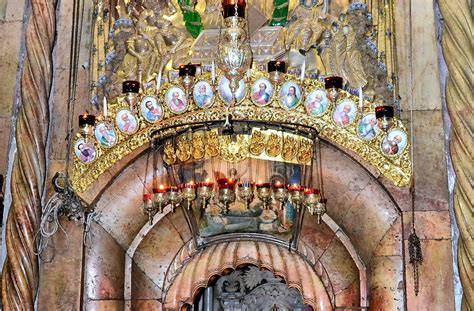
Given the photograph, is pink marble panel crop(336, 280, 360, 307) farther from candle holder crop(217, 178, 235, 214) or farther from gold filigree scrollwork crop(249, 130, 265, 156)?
candle holder crop(217, 178, 235, 214)

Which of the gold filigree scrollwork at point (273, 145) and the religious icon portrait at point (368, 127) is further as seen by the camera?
the gold filigree scrollwork at point (273, 145)

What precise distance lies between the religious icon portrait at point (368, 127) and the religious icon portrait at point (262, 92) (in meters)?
0.86

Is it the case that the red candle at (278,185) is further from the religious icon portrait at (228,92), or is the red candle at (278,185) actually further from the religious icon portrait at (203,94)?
the religious icon portrait at (203,94)

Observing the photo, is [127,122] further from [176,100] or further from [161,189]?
[161,189]

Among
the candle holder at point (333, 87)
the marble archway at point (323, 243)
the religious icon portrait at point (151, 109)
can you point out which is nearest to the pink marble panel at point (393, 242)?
the marble archway at point (323, 243)

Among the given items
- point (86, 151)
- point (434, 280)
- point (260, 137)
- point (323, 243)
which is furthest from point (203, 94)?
point (434, 280)

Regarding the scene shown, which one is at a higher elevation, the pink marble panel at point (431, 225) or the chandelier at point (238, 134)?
the chandelier at point (238, 134)

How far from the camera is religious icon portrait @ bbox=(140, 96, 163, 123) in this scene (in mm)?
7715

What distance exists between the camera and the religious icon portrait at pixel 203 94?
7547mm

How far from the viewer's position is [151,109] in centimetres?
774

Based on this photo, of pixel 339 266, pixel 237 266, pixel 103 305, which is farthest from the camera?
pixel 237 266

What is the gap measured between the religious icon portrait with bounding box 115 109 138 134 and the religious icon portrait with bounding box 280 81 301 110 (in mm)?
1438

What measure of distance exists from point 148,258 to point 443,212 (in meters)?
3.13

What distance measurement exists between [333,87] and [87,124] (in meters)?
2.32
